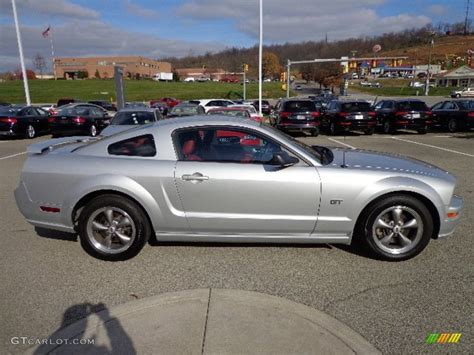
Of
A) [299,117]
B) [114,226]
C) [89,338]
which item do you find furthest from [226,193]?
[299,117]

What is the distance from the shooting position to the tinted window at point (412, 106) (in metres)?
15.8

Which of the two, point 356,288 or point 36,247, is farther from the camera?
point 36,247

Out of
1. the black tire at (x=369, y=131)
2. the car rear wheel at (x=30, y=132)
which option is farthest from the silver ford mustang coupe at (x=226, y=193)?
the car rear wheel at (x=30, y=132)

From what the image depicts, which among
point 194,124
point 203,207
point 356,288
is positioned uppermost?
point 194,124

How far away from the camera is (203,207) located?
12.2 feet

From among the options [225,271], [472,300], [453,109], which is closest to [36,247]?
[225,271]

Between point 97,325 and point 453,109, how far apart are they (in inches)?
717

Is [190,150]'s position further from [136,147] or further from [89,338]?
[89,338]

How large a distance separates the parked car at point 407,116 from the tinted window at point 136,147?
14.5m

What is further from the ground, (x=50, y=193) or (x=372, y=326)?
(x=50, y=193)

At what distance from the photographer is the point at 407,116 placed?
51.5 ft

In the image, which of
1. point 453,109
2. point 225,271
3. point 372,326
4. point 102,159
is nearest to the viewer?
point 372,326

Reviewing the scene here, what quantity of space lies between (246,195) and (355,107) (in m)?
13.4

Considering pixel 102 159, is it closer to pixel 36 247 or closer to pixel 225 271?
pixel 36 247
